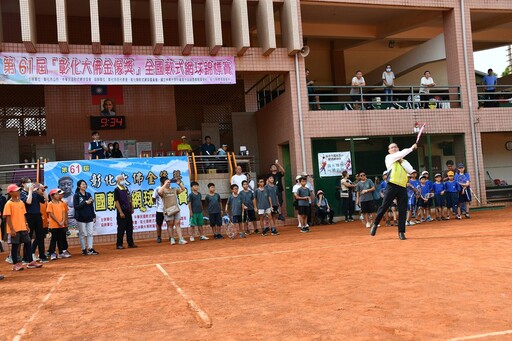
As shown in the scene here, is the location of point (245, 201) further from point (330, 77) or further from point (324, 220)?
point (330, 77)

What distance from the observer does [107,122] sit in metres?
19.8


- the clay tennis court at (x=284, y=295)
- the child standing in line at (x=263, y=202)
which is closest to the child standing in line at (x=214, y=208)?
the child standing in line at (x=263, y=202)

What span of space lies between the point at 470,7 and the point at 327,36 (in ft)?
20.1

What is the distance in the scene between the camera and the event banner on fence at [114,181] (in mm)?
14664

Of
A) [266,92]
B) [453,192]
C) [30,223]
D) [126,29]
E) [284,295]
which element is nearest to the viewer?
[284,295]

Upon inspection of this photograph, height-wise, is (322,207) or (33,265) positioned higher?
(322,207)

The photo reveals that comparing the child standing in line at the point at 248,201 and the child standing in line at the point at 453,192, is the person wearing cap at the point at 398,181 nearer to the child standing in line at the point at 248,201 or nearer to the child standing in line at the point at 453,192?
the child standing in line at the point at 248,201

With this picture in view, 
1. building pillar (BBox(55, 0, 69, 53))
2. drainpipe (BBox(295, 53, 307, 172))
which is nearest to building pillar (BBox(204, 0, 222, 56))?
drainpipe (BBox(295, 53, 307, 172))

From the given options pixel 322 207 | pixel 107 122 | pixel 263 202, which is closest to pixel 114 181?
pixel 263 202

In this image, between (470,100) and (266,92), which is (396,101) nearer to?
(470,100)

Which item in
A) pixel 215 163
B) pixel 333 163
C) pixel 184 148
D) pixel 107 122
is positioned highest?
pixel 107 122

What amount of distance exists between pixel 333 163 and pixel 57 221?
9844 mm

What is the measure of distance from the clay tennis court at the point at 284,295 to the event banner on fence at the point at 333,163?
759cm

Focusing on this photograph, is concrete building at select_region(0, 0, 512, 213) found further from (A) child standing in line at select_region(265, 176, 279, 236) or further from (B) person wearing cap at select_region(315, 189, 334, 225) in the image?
(A) child standing in line at select_region(265, 176, 279, 236)
